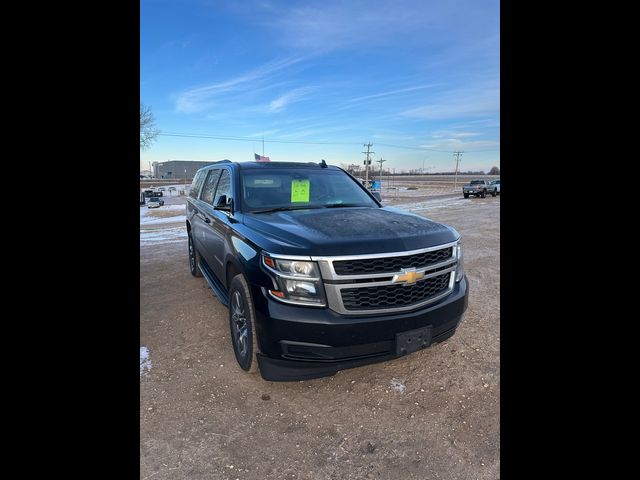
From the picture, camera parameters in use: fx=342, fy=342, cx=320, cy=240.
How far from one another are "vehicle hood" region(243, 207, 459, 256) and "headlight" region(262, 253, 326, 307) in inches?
3.4

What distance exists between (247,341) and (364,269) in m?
1.16

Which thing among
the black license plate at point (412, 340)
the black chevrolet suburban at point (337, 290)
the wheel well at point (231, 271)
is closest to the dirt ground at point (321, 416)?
the black chevrolet suburban at point (337, 290)

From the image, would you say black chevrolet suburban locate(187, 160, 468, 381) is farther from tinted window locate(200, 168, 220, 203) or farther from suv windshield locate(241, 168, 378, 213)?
tinted window locate(200, 168, 220, 203)

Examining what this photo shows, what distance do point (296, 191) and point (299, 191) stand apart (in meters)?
0.04

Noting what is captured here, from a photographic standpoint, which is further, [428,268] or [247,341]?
[247,341]

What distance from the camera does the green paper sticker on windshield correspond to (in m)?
3.72

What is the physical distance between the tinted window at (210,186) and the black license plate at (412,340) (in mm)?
3240

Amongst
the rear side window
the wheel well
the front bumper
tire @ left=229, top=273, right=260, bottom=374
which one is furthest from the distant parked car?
the front bumper

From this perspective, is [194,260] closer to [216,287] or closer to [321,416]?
[216,287]
